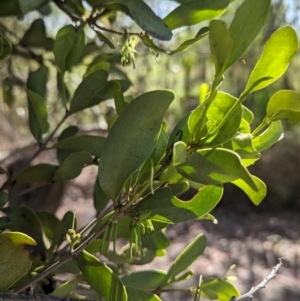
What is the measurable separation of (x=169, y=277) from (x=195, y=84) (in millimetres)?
3125

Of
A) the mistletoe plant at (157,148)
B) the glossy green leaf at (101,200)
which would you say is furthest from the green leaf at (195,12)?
the glossy green leaf at (101,200)

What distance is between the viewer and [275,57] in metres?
0.37

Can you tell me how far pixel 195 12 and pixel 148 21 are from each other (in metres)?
0.05

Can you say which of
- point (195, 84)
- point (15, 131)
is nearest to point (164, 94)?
point (15, 131)

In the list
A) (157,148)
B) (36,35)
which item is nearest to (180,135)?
(157,148)

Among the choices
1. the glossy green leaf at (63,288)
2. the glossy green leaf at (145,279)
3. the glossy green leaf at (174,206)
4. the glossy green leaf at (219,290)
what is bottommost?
the glossy green leaf at (219,290)

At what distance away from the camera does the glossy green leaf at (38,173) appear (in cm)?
59

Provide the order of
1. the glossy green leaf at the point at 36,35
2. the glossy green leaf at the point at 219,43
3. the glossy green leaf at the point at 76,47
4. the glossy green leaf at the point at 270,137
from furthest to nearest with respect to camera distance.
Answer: the glossy green leaf at the point at 36,35 < the glossy green leaf at the point at 76,47 < the glossy green leaf at the point at 270,137 < the glossy green leaf at the point at 219,43

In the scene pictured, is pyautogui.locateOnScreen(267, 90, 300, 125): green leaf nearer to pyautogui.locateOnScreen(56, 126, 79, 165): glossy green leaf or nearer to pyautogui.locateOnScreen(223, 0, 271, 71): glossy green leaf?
pyautogui.locateOnScreen(223, 0, 271, 71): glossy green leaf

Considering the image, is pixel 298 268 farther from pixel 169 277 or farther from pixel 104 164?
pixel 104 164

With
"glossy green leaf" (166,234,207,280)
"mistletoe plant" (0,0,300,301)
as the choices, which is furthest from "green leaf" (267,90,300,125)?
"glossy green leaf" (166,234,207,280)

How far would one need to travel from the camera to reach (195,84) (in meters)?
3.65

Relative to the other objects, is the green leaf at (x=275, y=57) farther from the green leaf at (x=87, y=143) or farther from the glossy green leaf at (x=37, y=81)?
the glossy green leaf at (x=37, y=81)

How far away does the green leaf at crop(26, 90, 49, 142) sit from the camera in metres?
0.59
